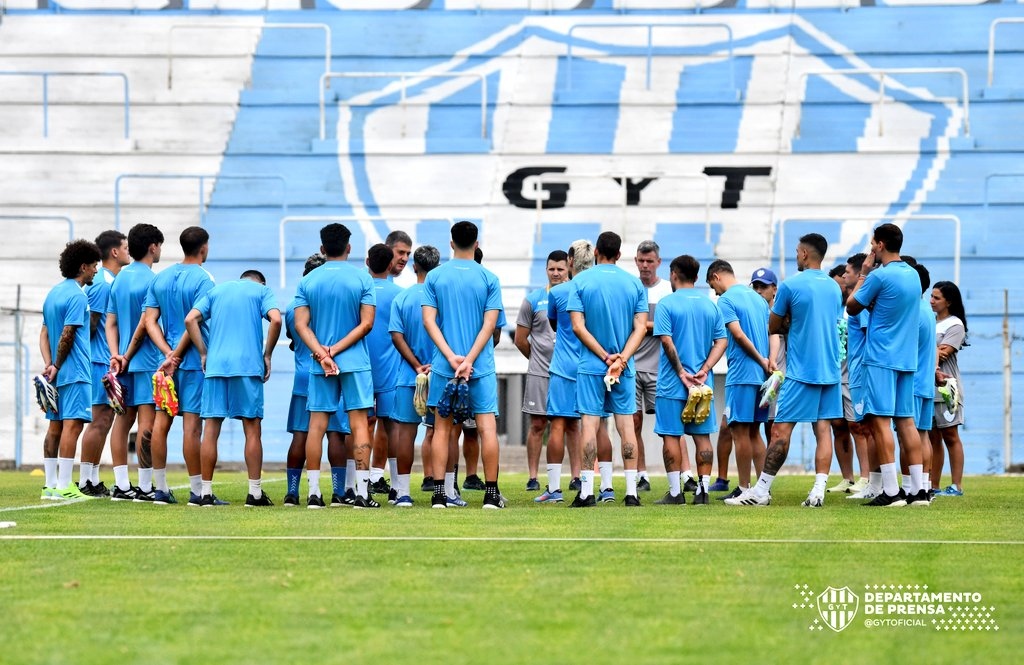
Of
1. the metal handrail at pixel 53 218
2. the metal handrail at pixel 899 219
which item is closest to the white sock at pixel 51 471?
the metal handrail at pixel 53 218

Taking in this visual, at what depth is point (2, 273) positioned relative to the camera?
71.7 ft

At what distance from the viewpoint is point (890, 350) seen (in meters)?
11.8

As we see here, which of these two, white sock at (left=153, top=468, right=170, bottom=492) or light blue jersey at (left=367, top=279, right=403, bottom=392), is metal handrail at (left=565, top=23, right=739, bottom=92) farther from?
white sock at (left=153, top=468, right=170, bottom=492)

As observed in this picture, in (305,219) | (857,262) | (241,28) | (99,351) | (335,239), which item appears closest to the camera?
(335,239)

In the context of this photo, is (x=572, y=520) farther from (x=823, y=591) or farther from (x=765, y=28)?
(x=765, y=28)

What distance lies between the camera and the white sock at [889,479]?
11.9 metres

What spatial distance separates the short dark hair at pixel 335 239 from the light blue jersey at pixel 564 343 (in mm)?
1754

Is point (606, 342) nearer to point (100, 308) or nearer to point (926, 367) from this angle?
point (926, 367)

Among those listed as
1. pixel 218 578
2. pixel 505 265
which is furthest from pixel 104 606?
pixel 505 265

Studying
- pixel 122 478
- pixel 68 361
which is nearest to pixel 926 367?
pixel 122 478

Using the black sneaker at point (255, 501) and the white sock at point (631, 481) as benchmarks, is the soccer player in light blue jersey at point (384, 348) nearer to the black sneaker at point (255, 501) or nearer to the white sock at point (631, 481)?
the black sneaker at point (255, 501)

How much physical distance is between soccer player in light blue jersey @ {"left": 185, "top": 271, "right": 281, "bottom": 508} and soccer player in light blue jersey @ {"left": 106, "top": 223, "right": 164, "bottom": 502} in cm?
69

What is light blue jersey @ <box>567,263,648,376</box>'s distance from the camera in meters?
11.7

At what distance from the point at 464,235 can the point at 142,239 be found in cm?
269
